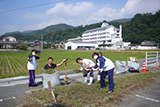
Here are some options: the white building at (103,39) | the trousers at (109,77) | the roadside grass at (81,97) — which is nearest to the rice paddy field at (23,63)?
the roadside grass at (81,97)

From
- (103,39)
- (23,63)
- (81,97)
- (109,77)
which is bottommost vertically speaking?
(81,97)

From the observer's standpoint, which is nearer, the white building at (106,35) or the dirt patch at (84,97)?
the dirt patch at (84,97)

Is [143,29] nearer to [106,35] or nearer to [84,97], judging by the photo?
[106,35]

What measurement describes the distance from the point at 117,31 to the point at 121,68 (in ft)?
214

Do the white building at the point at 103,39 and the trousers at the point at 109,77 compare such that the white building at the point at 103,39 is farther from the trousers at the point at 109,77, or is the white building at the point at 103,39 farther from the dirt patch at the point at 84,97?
the dirt patch at the point at 84,97

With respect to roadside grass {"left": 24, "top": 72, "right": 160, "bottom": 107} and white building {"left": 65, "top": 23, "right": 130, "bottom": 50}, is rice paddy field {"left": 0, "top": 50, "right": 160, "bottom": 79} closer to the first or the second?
roadside grass {"left": 24, "top": 72, "right": 160, "bottom": 107}

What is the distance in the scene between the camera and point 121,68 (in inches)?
352

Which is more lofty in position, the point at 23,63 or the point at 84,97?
the point at 23,63

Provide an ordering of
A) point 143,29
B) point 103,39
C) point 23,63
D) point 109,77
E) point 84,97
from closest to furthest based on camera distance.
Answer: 1. point 84,97
2. point 109,77
3. point 23,63
4. point 103,39
5. point 143,29

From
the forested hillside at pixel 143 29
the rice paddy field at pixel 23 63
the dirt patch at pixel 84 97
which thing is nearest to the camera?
the dirt patch at pixel 84 97

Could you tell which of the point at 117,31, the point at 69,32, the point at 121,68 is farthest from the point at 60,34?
the point at 121,68

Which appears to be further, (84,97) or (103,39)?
(103,39)

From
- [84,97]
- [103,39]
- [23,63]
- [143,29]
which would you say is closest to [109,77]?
[84,97]

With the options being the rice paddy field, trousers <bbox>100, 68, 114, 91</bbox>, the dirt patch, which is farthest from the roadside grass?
the rice paddy field
